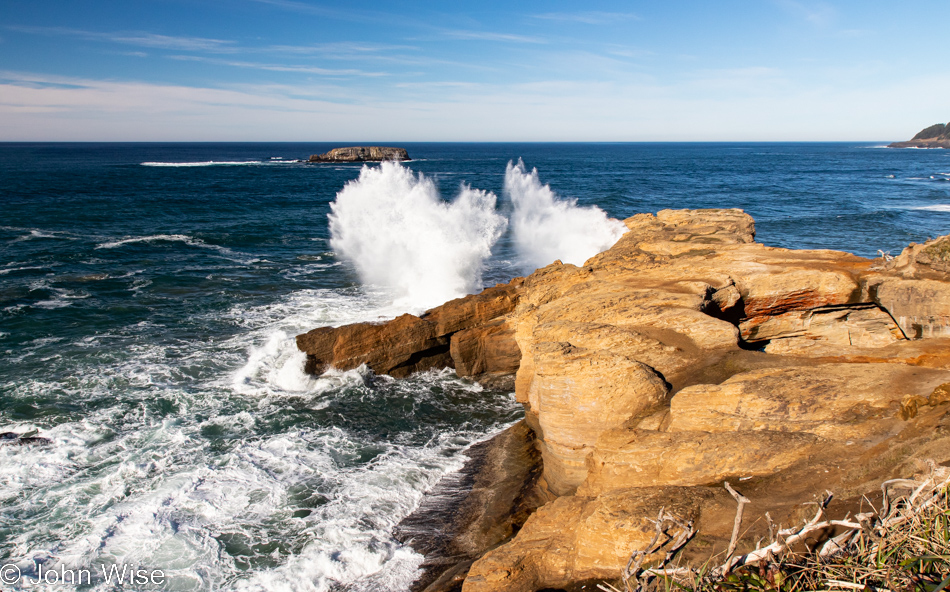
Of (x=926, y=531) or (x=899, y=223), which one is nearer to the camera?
(x=926, y=531)

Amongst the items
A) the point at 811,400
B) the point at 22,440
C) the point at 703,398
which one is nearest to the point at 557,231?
the point at 703,398

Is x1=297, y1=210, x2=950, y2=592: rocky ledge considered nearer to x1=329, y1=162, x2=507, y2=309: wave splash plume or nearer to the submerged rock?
the submerged rock

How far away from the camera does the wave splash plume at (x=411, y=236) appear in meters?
20.8

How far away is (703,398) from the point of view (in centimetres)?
664

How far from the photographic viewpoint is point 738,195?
4519 centimetres

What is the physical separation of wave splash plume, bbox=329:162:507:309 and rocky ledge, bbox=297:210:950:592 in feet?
28.1

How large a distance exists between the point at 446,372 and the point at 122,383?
300 inches

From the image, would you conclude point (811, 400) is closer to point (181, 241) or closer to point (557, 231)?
point (557, 231)

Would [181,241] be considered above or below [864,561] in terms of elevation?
below

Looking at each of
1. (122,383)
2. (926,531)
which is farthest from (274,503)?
(926,531)

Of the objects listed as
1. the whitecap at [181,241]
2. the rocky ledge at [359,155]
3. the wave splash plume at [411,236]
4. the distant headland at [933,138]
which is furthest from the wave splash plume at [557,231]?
the distant headland at [933,138]

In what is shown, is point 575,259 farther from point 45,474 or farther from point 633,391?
point 45,474

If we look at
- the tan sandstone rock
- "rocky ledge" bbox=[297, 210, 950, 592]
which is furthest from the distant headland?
the tan sandstone rock

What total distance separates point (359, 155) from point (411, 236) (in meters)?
78.6
